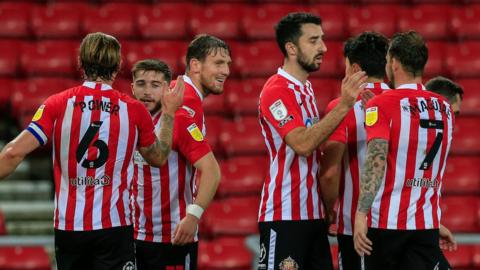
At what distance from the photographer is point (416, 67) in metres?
4.81

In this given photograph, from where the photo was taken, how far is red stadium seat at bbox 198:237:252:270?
319 inches

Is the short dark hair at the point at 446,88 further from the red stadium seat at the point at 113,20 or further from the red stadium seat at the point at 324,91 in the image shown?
the red stadium seat at the point at 113,20

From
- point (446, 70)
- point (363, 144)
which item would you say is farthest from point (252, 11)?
point (363, 144)

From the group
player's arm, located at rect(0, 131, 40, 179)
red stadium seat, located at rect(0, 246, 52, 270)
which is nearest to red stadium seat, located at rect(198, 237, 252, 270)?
red stadium seat, located at rect(0, 246, 52, 270)

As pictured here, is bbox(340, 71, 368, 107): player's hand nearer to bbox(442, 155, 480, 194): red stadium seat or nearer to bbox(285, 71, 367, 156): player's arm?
bbox(285, 71, 367, 156): player's arm

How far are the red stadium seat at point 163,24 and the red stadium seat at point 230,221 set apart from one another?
2513 millimetres

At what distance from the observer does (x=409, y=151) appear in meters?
4.73

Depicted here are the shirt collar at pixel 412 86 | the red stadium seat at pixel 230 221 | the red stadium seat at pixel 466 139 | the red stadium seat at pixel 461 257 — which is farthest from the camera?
the red stadium seat at pixel 466 139

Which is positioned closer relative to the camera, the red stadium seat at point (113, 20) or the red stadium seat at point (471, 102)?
the red stadium seat at point (471, 102)

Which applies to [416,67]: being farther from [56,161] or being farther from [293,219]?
[56,161]

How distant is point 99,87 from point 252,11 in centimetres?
596

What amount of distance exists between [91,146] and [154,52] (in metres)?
5.38

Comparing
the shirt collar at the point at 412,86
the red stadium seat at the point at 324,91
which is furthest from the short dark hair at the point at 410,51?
the red stadium seat at the point at 324,91

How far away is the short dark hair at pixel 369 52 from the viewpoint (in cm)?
504
